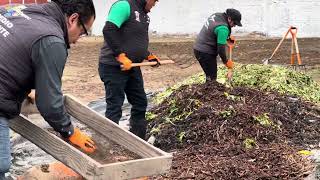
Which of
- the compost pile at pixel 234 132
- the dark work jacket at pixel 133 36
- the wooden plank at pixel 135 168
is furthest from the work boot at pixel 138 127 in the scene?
the wooden plank at pixel 135 168

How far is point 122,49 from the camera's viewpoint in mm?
5586

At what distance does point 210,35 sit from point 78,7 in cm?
506

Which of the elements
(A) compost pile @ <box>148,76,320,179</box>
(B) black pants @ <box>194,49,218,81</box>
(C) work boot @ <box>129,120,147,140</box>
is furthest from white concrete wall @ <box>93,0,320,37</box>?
(C) work boot @ <box>129,120,147,140</box>

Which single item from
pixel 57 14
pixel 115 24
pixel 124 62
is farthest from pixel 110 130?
pixel 115 24

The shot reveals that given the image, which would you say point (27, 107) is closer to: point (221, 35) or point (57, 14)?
point (57, 14)

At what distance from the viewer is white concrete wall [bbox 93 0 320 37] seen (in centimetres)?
1867

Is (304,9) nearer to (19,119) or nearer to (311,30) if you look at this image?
(311,30)

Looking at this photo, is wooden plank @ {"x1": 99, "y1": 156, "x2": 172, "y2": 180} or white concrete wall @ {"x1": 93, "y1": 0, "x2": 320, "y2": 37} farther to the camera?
white concrete wall @ {"x1": 93, "y1": 0, "x2": 320, "y2": 37}

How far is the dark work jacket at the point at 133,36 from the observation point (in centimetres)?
561

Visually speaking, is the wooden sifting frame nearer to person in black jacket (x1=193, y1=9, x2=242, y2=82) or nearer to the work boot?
the work boot

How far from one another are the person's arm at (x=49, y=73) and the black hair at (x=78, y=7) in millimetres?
238

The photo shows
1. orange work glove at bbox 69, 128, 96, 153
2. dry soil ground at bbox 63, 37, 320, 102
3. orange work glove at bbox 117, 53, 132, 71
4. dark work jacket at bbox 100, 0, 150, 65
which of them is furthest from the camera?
dry soil ground at bbox 63, 37, 320, 102

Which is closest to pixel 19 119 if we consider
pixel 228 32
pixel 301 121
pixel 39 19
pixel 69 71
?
pixel 39 19

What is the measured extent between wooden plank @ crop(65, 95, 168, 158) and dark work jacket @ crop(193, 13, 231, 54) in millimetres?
4317
